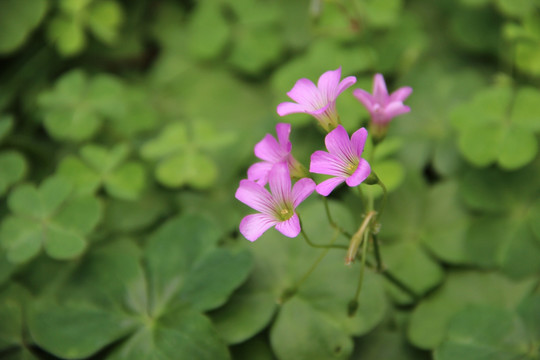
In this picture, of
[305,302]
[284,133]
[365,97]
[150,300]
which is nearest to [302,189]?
[284,133]

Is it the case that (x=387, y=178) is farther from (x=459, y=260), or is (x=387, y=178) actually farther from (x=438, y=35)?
(x=438, y=35)

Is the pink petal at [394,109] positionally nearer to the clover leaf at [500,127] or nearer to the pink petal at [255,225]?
the pink petal at [255,225]

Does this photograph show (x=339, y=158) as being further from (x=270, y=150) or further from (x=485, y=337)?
(x=485, y=337)

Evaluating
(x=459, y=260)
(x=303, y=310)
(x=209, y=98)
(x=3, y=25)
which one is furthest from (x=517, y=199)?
(x=3, y=25)

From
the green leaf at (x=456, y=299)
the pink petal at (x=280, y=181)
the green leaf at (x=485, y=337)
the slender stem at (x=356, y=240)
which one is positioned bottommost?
the green leaf at (x=456, y=299)


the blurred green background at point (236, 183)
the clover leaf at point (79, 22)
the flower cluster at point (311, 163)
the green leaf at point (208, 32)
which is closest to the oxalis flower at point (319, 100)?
the flower cluster at point (311, 163)

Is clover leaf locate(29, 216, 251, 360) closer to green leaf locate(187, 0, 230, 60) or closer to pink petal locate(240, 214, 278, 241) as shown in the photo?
pink petal locate(240, 214, 278, 241)
